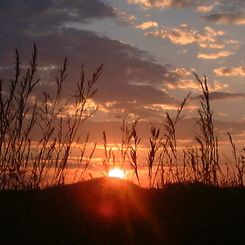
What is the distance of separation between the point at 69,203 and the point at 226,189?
1873 mm

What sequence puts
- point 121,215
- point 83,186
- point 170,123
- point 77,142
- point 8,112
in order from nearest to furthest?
point 121,215
point 83,186
point 8,112
point 77,142
point 170,123

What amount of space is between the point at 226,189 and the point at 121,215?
5.33 feet

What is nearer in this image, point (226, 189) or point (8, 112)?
point (226, 189)

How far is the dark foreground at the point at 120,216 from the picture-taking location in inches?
134

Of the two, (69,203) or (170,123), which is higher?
(170,123)

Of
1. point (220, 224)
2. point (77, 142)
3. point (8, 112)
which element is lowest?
point (220, 224)

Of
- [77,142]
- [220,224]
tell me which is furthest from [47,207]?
[77,142]

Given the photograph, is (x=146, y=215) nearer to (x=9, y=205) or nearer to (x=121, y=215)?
(x=121, y=215)

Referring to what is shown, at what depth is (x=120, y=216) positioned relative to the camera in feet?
12.3

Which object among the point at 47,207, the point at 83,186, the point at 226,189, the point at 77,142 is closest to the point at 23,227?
the point at 47,207

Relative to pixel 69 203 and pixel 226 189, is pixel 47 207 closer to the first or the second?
pixel 69 203

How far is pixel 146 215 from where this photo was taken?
12.6ft

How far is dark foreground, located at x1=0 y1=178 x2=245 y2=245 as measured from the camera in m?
3.41

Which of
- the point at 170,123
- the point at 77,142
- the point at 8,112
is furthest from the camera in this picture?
the point at 170,123
